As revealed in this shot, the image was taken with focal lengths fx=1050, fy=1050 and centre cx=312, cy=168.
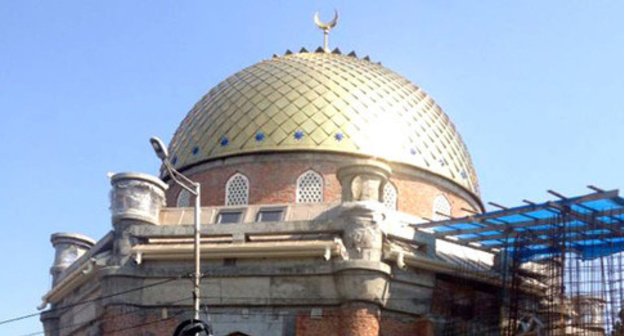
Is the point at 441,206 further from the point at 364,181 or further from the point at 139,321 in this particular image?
the point at 139,321

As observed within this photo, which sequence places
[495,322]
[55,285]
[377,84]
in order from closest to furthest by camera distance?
1. [495,322]
2. [55,285]
3. [377,84]

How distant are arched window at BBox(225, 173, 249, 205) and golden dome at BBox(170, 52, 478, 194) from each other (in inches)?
31.6

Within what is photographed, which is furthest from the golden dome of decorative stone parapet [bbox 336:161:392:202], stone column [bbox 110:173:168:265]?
decorative stone parapet [bbox 336:161:392:202]

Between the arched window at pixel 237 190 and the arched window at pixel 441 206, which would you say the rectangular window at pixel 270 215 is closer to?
the arched window at pixel 237 190

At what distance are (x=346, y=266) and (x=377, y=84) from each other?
385 inches

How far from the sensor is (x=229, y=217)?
26.3 m

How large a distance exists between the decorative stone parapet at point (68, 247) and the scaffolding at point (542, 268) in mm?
10391

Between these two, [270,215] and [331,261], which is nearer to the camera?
[331,261]

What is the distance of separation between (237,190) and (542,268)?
339 inches

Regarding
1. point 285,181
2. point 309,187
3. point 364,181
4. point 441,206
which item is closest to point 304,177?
point 309,187

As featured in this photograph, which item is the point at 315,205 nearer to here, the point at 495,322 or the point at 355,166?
the point at 355,166

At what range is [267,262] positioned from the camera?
77.9ft

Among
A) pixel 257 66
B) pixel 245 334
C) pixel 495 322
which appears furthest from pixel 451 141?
pixel 245 334

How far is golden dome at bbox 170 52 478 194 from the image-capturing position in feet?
96.1
